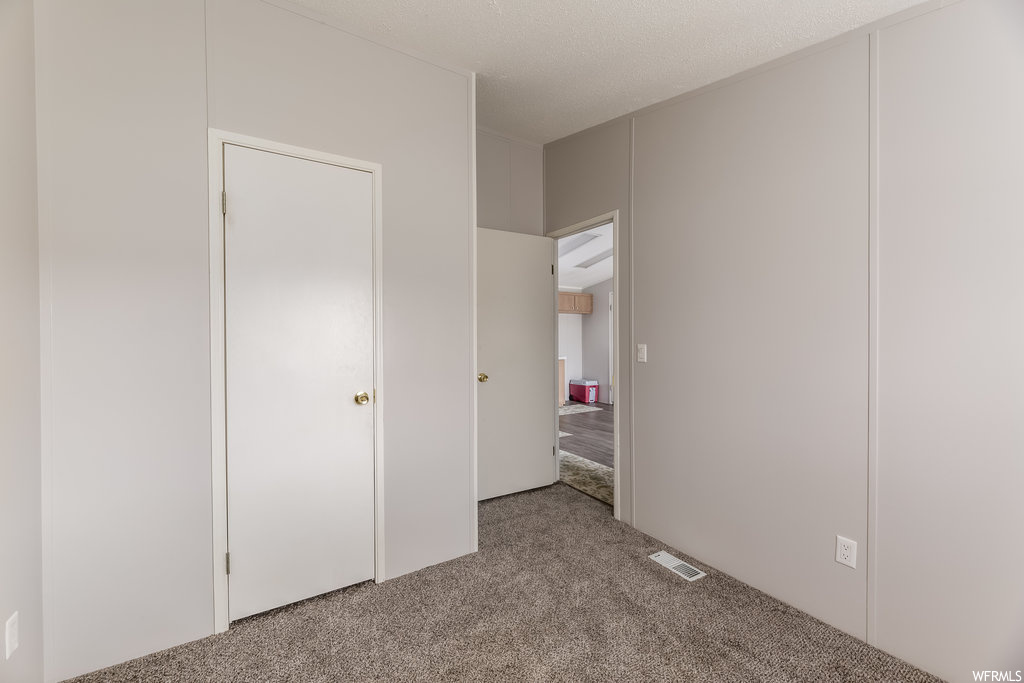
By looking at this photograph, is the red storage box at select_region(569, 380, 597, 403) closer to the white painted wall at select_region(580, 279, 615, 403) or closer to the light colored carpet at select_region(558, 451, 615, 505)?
the white painted wall at select_region(580, 279, 615, 403)

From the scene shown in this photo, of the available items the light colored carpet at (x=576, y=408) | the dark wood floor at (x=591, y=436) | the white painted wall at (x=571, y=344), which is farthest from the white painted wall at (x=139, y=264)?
the white painted wall at (x=571, y=344)

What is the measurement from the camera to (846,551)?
2.07 meters

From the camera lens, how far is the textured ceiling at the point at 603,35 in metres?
2.03

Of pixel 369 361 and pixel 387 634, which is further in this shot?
pixel 369 361

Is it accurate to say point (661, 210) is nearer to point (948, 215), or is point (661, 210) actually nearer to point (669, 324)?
point (669, 324)

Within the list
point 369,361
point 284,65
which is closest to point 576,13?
point 284,65

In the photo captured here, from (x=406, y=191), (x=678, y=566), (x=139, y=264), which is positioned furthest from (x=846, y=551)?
(x=139, y=264)

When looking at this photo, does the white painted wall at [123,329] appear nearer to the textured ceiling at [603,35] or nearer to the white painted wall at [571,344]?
the textured ceiling at [603,35]

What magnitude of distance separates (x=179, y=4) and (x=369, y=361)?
1663 millimetres

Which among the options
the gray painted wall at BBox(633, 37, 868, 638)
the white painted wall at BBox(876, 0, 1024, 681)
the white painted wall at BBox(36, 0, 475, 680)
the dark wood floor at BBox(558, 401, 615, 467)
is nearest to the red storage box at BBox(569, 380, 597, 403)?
the dark wood floor at BBox(558, 401, 615, 467)

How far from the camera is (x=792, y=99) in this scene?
89.4 inches

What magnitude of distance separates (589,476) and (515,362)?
1317 millimetres

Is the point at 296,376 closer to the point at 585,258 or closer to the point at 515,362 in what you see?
the point at 515,362

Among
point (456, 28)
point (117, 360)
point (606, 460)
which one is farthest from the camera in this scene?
point (606, 460)
